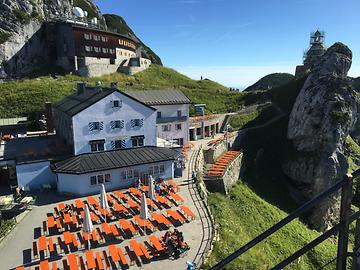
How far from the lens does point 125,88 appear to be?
74.6m

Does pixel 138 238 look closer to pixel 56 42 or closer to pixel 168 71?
pixel 56 42

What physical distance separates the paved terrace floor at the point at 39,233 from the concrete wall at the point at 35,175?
5.85 ft

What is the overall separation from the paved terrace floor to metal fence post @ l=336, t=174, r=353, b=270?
→ 16.1m

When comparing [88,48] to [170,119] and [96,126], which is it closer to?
[170,119]

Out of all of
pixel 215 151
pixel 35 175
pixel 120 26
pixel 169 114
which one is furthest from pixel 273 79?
pixel 35 175

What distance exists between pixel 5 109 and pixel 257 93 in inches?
2321

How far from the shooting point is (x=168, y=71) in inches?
4176

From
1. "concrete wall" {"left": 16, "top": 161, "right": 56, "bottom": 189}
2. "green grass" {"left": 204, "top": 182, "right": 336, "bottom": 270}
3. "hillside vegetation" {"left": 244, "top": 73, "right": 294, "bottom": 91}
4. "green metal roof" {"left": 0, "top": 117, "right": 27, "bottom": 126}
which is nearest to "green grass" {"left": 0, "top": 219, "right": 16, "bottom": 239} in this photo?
"concrete wall" {"left": 16, "top": 161, "right": 56, "bottom": 189}

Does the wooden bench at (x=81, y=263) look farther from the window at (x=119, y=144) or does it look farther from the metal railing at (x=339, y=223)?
the window at (x=119, y=144)

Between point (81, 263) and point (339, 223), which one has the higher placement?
point (339, 223)

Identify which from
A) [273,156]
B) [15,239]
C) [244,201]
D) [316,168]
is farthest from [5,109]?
[316,168]

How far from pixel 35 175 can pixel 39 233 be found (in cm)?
1019

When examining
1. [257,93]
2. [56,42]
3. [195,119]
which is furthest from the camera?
[56,42]

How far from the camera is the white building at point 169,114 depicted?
49.5 m
